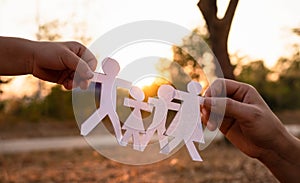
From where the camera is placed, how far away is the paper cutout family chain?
4.53ft

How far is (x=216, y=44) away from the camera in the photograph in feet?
12.9

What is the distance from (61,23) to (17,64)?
2.76 metres

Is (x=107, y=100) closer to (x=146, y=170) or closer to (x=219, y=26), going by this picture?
(x=219, y=26)

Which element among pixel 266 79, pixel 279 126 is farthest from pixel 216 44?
pixel 266 79

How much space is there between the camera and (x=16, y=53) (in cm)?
150

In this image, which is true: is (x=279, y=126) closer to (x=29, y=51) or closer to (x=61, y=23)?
(x=29, y=51)

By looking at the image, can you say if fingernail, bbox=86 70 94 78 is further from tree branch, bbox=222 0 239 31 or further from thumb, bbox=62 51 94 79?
tree branch, bbox=222 0 239 31

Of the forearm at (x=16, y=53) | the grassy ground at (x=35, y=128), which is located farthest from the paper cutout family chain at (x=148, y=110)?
the grassy ground at (x=35, y=128)

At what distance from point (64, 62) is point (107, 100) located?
0.53 ft

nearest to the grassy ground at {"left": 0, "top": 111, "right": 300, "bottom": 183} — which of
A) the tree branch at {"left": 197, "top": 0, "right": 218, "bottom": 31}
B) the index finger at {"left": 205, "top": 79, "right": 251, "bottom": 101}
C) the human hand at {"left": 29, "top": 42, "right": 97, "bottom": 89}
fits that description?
the tree branch at {"left": 197, "top": 0, "right": 218, "bottom": 31}

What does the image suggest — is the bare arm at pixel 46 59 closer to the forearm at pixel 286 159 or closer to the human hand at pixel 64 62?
the human hand at pixel 64 62

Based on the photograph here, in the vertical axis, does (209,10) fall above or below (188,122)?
below

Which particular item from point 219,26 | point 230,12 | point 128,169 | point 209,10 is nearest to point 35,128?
point 128,169

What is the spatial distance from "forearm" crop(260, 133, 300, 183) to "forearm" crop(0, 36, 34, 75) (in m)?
0.68
